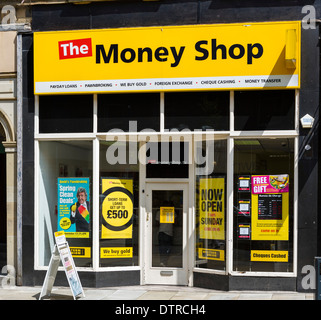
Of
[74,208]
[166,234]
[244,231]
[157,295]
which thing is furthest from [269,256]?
[74,208]

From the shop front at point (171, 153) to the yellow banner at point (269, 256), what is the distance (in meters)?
0.02

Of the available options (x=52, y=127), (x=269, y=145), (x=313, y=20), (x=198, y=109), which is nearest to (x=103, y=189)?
(x=52, y=127)

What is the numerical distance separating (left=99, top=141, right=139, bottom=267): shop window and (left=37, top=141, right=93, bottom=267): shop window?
0.30 m

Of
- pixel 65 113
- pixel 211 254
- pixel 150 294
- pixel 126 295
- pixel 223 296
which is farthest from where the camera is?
pixel 65 113

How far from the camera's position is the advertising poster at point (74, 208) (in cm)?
1152

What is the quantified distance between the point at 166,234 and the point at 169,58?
3.73 meters

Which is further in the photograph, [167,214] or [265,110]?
[167,214]

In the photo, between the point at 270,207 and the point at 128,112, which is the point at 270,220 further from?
the point at 128,112

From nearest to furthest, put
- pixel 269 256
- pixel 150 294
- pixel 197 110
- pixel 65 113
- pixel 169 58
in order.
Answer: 1. pixel 150 294
2. pixel 269 256
3. pixel 169 58
4. pixel 197 110
5. pixel 65 113

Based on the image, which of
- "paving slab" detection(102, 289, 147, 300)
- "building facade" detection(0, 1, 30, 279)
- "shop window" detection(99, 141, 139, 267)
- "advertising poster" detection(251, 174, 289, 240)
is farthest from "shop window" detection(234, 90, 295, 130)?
"building facade" detection(0, 1, 30, 279)

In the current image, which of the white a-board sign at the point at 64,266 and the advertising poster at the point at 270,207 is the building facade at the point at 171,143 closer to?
the advertising poster at the point at 270,207

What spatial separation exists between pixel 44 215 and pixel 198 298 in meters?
3.83

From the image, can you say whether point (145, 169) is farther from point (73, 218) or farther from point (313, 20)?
point (313, 20)

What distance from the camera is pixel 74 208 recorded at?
456 inches
